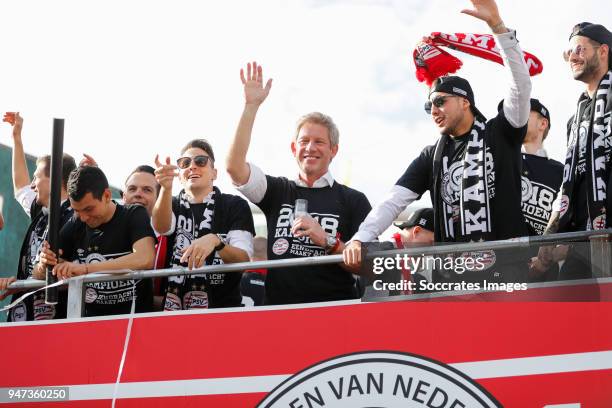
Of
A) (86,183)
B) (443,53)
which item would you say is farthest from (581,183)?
(86,183)

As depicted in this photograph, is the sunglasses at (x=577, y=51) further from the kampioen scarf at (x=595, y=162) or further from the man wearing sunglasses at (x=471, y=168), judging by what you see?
the man wearing sunglasses at (x=471, y=168)

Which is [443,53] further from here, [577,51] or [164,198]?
[164,198]

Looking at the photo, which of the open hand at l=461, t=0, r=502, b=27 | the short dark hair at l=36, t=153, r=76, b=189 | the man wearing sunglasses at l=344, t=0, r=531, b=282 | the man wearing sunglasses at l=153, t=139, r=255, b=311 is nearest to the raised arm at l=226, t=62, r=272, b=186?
the man wearing sunglasses at l=153, t=139, r=255, b=311

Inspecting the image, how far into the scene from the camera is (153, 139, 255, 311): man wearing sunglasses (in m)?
4.12

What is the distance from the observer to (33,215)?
5.14m

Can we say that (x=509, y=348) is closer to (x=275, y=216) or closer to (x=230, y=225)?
(x=275, y=216)

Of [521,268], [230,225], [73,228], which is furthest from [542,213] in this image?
[73,228]

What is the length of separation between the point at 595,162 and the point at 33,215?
138 inches

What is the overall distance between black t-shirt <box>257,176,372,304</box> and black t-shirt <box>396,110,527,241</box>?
494 mm

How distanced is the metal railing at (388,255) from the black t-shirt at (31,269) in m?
0.22

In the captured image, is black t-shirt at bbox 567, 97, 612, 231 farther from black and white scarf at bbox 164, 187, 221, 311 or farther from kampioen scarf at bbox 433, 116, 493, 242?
black and white scarf at bbox 164, 187, 221, 311

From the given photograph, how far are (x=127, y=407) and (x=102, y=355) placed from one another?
0.29m

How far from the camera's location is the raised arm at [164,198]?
415cm

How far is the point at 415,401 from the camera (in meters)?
3.18
